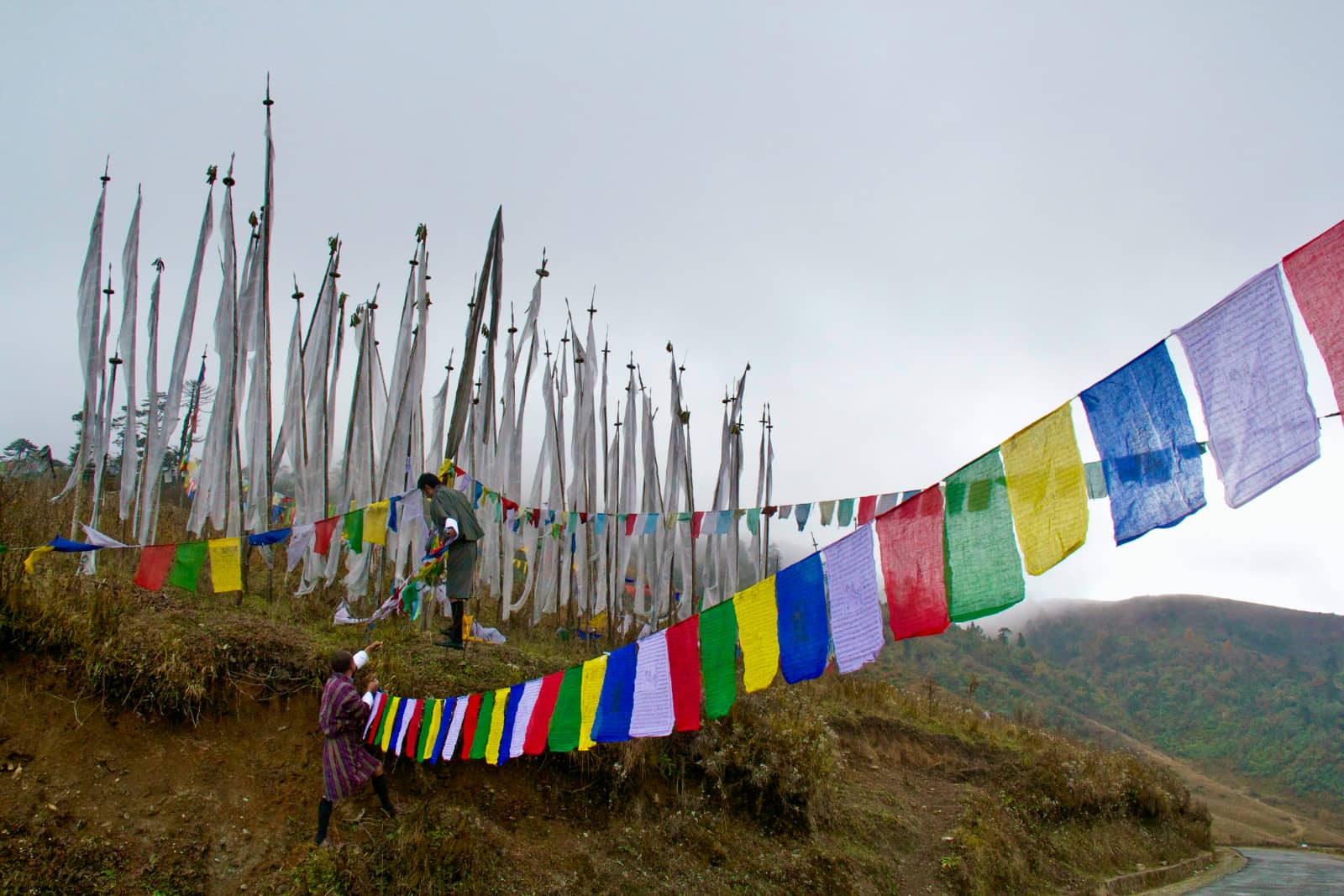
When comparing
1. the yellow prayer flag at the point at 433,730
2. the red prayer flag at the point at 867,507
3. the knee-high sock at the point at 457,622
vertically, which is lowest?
the yellow prayer flag at the point at 433,730

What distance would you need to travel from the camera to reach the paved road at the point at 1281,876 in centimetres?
1299

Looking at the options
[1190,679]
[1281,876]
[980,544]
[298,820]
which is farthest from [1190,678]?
[298,820]

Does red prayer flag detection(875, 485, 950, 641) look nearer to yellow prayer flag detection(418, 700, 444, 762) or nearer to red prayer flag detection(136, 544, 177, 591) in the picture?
yellow prayer flag detection(418, 700, 444, 762)

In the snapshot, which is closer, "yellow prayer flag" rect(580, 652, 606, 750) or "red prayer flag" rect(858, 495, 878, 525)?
"yellow prayer flag" rect(580, 652, 606, 750)

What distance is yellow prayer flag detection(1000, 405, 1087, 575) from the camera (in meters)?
4.45

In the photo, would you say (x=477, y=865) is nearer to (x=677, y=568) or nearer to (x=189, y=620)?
(x=189, y=620)

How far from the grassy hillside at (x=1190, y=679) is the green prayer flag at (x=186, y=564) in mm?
21799

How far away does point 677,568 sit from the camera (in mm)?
14453

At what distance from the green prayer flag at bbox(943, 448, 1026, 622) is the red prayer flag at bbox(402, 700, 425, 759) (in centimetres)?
465

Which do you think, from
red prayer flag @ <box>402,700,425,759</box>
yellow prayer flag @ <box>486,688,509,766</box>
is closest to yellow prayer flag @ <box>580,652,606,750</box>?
yellow prayer flag @ <box>486,688,509,766</box>

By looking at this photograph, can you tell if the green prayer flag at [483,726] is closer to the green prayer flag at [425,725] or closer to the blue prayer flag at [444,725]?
the blue prayer flag at [444,725]

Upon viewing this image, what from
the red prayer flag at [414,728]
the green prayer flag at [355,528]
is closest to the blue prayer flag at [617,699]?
the red prayer flag at [414,728]

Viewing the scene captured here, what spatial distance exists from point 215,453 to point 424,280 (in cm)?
355

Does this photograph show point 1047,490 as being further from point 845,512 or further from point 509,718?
point 845,512
